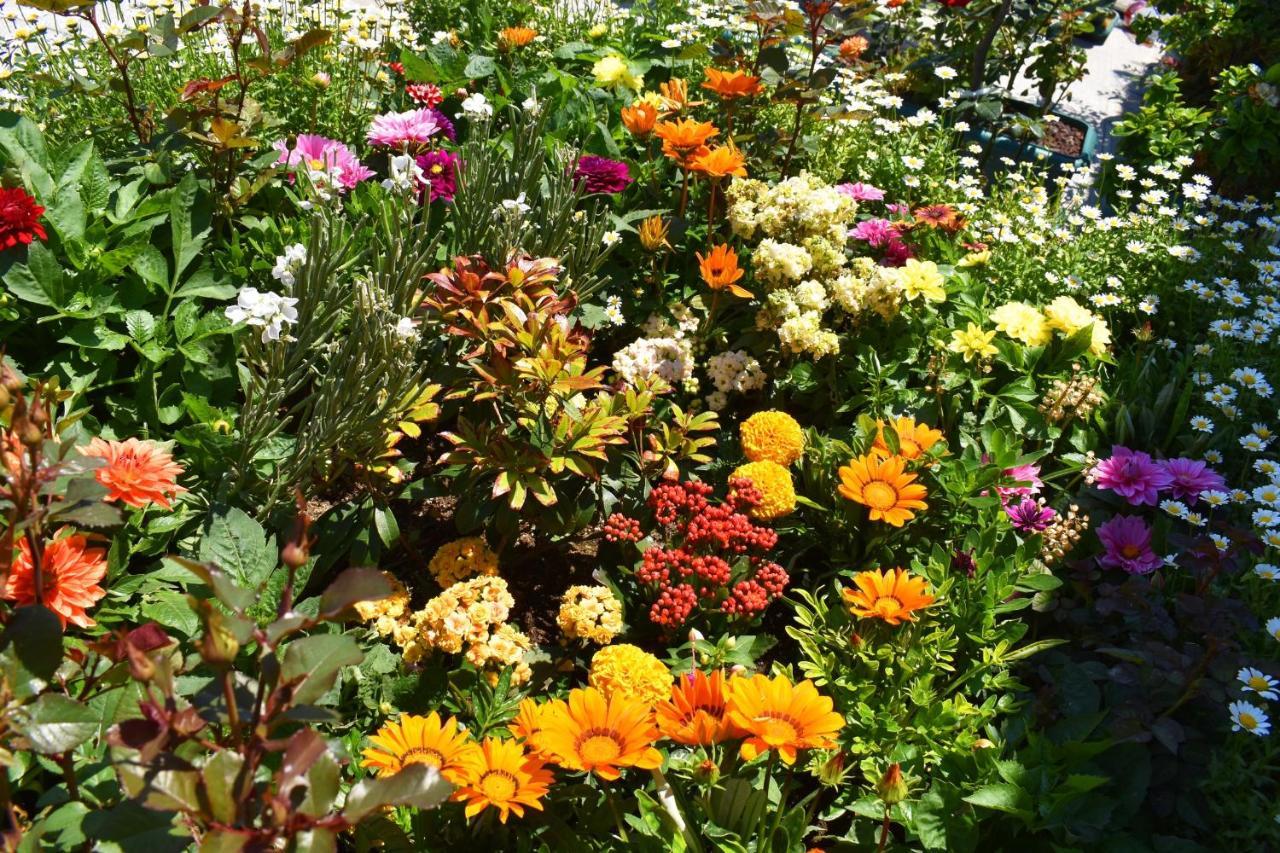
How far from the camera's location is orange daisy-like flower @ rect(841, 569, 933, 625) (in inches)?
67.0

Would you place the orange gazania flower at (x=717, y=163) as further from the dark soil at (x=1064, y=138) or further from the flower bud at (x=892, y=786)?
the dark soil at (x=1064, y=138)

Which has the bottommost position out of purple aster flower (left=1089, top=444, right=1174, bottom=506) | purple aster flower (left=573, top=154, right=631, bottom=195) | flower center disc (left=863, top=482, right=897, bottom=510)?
purple aster flower (left=1089, top=444, right=1174, bottom=506)

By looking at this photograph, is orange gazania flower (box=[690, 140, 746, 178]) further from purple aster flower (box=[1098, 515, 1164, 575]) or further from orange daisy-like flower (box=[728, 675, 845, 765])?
orange daisy-like flower (box=[728, 675, 845, 765])

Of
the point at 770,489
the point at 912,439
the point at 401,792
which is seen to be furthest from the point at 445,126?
the point at 401,792

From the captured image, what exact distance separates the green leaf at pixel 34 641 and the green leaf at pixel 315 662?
270 mm

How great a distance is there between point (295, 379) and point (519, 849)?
47.1 inches

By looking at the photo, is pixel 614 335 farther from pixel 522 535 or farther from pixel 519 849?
pixel 519 849

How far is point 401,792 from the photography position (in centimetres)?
97

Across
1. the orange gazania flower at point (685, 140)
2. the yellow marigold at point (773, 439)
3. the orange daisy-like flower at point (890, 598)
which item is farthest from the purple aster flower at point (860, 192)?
the orange daisy-like flower at point (890, 598)

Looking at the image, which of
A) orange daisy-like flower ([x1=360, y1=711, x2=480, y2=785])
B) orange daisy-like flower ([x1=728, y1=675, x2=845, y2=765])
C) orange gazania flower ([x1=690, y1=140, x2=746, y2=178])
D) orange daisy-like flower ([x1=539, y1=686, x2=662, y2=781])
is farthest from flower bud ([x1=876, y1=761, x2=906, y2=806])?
orange gazania flower ([x1=690, y1=140, x2=746, y2=178])

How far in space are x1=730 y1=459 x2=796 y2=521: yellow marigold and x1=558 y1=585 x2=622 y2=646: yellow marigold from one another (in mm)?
418

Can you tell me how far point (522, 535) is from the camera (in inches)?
94.7

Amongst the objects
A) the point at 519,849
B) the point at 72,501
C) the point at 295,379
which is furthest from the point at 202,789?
the point at 295,379

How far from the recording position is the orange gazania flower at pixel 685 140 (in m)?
2.68
